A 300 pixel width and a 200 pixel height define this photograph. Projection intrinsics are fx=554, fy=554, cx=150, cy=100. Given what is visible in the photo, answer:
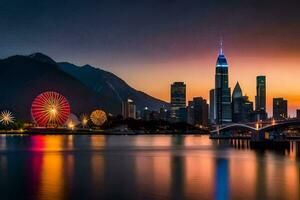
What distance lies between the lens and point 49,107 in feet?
314

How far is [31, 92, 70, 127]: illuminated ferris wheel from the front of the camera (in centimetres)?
9382

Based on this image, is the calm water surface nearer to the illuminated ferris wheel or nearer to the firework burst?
the illuminated ferris wheel

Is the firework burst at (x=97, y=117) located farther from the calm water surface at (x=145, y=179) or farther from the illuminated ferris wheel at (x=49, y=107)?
the calm water surface at (x=145, y=179)

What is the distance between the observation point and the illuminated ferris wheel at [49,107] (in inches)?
3694

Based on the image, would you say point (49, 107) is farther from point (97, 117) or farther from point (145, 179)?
point (145, 179)

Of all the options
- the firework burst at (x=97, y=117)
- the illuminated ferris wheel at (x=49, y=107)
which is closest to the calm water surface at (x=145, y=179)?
the illuminated ferris wheel at (x=49, y=107)

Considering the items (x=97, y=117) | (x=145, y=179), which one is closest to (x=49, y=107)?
(x=97, y=117)

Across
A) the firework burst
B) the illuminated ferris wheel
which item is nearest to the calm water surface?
the illuminated ferris wheel

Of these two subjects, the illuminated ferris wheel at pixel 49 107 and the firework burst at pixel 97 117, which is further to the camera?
the firework burst at pixel 97 117

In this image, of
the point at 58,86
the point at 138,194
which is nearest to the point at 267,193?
the point at 138,194

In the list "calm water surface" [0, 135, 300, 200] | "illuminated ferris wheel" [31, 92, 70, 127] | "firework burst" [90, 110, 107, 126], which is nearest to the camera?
"calm water surface" [0, 135, 300, 200]

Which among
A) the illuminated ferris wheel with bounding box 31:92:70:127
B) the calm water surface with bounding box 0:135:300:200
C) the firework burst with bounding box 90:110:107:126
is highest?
the illuminated ferris wheel with bounding box 31:92:70:127

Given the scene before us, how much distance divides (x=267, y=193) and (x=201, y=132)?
→ 475ft

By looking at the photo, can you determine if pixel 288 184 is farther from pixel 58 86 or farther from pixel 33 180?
pixel 58 86
